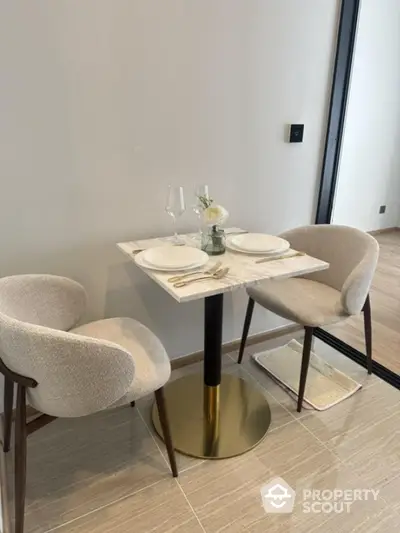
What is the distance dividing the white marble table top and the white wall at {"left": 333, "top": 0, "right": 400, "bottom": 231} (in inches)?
56.2

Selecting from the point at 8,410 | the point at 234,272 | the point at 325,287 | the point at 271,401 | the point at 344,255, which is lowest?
the point at 271,401

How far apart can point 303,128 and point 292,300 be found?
3.07ft

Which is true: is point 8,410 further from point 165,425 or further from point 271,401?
point 271,401

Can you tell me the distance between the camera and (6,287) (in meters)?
1.36

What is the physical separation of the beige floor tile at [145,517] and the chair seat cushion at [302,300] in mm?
847

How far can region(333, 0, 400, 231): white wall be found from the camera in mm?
2576

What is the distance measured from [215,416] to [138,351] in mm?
565

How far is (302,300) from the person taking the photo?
1.84 m

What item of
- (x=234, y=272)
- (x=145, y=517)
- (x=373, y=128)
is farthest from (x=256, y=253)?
(x=373, y=128)

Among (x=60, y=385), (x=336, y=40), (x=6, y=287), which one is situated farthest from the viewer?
(x=336, y=40)

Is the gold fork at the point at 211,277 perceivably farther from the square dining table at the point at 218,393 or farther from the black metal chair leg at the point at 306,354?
the black metal chair leg at the point at 306,354

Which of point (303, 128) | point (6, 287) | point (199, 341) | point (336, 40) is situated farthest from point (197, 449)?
point (336, 40)

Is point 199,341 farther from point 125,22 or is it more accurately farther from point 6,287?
point 125,22

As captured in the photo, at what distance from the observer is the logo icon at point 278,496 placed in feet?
4.51
